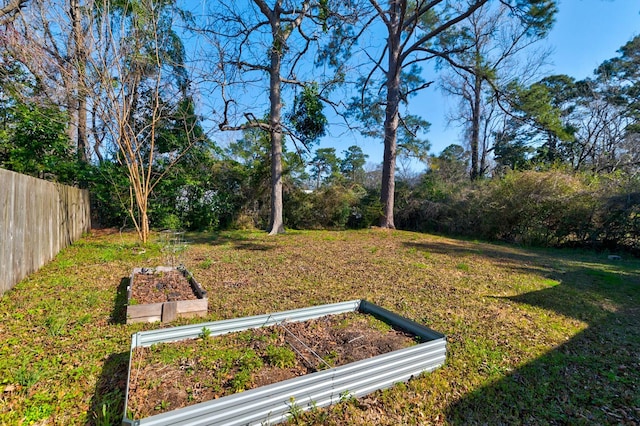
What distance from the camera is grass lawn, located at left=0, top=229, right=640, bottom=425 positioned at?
1.67 metres

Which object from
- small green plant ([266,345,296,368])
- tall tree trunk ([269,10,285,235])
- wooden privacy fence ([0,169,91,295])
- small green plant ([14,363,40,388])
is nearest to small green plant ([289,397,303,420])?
small green plant ([266,345,296,368])

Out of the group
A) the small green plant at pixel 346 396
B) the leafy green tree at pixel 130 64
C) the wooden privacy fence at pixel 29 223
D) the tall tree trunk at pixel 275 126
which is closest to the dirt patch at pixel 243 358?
the small green plant at pixel 346 396

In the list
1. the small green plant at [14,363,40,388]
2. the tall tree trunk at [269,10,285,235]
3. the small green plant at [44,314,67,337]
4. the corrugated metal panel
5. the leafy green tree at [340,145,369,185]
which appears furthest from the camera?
the leafy green tree at [340,145,369,185]

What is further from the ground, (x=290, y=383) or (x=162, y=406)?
(x=290, y=383)

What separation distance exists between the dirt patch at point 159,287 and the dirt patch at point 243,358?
0.97 metres

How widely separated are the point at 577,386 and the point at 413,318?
1286mm

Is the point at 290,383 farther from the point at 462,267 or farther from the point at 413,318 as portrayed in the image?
the point at 462,267

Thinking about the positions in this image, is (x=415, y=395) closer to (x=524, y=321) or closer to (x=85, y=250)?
(x=524, y=321)

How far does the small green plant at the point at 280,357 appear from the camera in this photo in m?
1.94

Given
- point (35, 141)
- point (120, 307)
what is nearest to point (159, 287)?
point (120, 307)

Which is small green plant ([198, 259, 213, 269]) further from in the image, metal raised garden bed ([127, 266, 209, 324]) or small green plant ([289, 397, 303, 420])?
small green plant ([289, 397, 303, 420])

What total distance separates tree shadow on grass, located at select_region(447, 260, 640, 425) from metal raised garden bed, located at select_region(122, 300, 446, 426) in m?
0.34

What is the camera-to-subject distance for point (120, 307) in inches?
118

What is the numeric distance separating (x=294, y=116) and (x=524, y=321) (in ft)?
28.5
